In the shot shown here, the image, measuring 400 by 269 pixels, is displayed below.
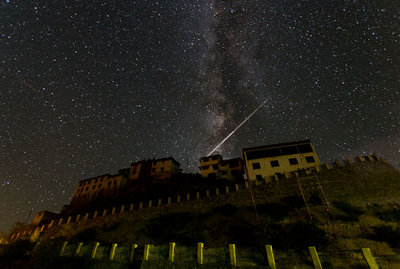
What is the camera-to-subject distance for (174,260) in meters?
12.0

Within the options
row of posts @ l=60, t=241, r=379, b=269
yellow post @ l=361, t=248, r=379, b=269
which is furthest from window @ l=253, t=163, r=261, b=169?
yellow post @ l=361, t=248, r=379, b=269

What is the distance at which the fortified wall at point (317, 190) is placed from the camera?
21.2 m

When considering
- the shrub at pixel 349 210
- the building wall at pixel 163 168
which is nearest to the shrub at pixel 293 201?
the shrub at pixel 349 210

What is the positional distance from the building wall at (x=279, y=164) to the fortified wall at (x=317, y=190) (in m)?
7.86

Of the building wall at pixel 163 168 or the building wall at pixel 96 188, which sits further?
the building wall at pixel 96 188

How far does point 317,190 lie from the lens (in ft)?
74.6

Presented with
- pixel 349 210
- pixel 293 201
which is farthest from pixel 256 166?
pixel 349 210

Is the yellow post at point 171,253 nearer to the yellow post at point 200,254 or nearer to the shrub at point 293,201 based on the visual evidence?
the yellow post at point 200,254

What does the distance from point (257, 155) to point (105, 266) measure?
97.5ft

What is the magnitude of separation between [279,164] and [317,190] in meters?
11.9

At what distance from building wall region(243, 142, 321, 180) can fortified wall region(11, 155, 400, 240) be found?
7859 millimetres

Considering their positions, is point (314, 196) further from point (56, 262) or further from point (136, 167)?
point (136, 167)

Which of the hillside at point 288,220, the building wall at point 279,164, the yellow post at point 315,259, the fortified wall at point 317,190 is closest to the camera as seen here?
the yellow post at point 315,259

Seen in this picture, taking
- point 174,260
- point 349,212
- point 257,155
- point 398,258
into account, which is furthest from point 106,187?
point 398,258
